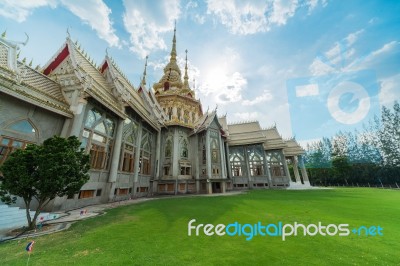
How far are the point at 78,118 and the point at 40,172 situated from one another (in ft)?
20.6

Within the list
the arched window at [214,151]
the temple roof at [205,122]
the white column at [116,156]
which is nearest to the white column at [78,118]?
the white column at [116,156]

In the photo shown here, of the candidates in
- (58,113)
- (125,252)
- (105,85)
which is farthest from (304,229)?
(105,85)

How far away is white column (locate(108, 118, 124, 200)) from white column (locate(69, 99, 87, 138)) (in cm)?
422

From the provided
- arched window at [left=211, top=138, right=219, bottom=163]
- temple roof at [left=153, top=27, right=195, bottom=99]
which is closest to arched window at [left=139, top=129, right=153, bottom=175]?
arched window at [left=211, top=138, right=219, bottom=163]

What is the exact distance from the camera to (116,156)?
15922 millimetres

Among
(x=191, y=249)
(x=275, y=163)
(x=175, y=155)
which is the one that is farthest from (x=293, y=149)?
(x=191, y=249)

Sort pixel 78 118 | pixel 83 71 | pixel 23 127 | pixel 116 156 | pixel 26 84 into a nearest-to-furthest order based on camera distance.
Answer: pixel 23 127, pixel 26 84, pixel 78 118, pixel 83 71, pixel 116 156

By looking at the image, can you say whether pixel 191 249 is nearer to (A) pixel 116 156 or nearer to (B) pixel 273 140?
(A) pixel 116 156

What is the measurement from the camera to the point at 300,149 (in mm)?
40469

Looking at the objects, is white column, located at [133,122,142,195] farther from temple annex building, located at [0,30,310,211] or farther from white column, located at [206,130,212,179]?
white column, located at [206,130,212,179]

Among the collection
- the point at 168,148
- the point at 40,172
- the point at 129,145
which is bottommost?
the point at 40,172

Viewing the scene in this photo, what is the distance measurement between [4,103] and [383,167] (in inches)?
2740

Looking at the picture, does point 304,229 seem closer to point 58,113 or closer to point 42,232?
point 42,232

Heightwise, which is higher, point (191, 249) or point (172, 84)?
point (172, 84)
